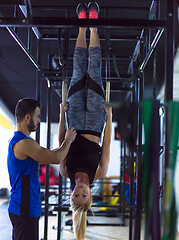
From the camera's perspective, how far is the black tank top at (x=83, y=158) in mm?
2920

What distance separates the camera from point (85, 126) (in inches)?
125

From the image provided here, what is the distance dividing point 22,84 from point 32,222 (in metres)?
6.18

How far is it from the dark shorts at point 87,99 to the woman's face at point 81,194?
0.59 metres

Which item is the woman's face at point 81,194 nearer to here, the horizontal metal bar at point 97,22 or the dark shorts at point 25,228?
the dark shorts at point 25,228

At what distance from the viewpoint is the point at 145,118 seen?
146cm

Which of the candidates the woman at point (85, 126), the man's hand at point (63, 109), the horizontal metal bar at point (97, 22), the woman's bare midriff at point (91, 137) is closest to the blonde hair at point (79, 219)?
the woman at point (85, 126)

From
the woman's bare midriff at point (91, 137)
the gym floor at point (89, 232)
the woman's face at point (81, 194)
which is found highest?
the woman's bare midriff at point (91, 137)

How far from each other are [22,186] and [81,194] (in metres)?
0.52

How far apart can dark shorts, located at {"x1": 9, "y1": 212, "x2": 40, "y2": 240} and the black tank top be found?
575mm

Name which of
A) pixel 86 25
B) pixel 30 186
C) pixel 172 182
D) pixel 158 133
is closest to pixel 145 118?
pixel 158 133

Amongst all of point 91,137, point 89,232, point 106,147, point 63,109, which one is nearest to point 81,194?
point 106,147

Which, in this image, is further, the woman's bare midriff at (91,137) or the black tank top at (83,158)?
the woman's bare midriff at (91,137)

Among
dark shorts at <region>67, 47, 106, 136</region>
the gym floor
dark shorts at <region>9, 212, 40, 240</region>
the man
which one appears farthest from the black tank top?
the gym floor

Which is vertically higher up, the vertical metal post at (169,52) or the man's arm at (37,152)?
the vertical metal post at (169,52)
